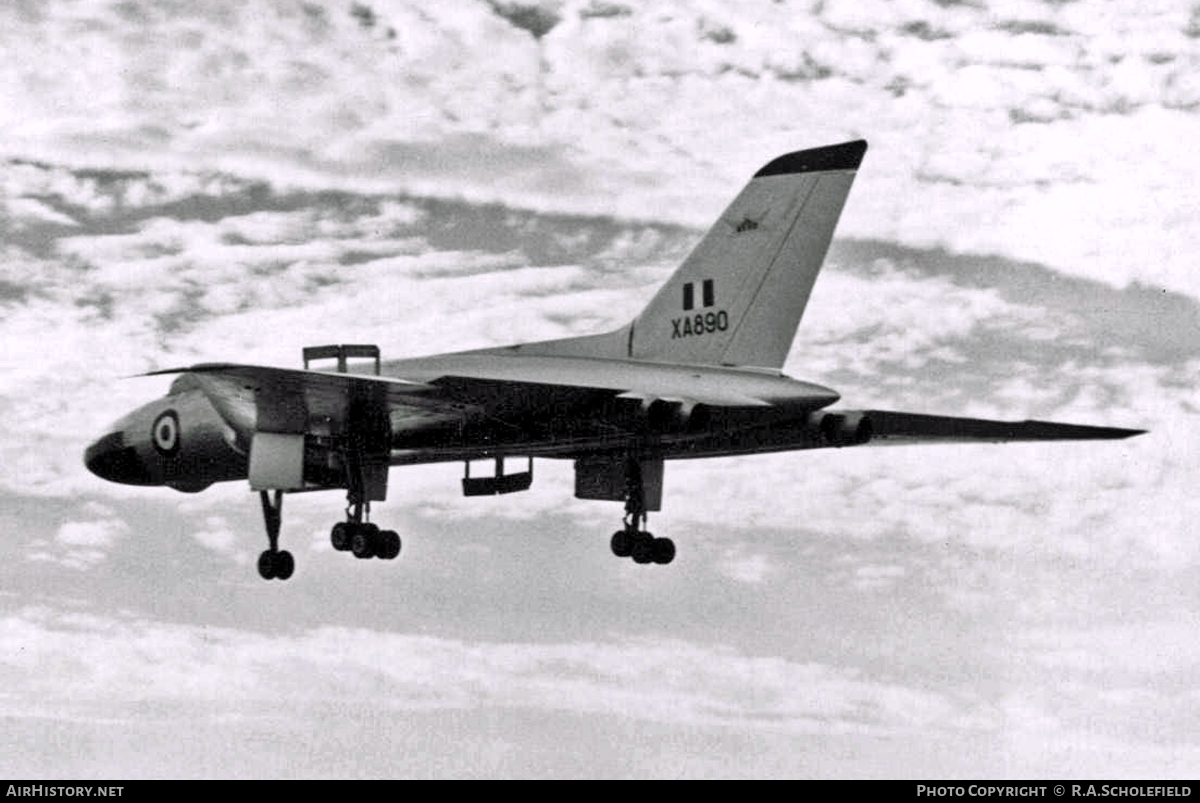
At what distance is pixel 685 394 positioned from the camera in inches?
815

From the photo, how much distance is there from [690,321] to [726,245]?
1.20m

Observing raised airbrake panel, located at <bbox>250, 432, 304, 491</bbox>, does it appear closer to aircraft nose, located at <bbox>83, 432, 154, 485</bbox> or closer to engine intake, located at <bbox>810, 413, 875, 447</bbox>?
aircraft nose, located at <bbox>83, 432, 154, 485</bbox>

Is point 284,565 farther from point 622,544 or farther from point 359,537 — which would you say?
point 622,544

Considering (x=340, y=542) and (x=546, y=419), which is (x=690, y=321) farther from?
(x=340, y=542)

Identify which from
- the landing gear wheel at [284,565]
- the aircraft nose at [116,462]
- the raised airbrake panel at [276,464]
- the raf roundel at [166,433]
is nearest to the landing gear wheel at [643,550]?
the raised airbrake panel at [276,464]

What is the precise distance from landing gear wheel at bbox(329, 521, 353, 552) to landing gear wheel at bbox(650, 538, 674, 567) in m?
5.03

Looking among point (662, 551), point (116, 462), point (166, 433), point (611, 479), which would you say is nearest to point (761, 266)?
point (611, 479)

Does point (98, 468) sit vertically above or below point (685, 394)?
below

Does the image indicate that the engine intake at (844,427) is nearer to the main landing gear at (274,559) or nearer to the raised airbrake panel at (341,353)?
the raised airbrake panel at (341,353)

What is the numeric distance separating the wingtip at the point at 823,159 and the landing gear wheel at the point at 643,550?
693 centimetres

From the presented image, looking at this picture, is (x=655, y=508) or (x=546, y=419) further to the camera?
(x=655, y=508)

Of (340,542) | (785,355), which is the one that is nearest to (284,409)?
(340,542)

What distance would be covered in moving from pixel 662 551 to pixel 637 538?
1.54 feet

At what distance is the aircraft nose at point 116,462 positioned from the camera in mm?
28359
